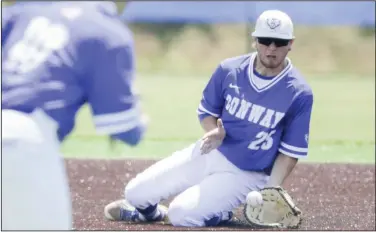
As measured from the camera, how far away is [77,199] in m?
5.21

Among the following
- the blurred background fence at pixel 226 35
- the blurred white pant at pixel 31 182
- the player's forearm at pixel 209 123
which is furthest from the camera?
the blurred background fence at pixel 226 35

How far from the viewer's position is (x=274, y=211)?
4.52 m

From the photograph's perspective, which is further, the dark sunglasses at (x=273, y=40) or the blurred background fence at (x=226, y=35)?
the blurred background fence at (x=226, y=35)

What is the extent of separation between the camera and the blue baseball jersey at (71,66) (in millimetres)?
2840

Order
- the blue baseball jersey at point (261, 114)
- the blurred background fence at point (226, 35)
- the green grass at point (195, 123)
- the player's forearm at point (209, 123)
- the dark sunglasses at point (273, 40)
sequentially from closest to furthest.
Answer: the dark sunglasses at point (273, 40) < the blue baseball jersey at point (261, 114) < the player's forearm at point (209, 123) < the green grass at point (195, 123) < the blurred background fence at point (226, 35)

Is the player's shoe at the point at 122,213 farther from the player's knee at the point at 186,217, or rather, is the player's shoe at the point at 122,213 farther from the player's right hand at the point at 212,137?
the player's right hand at the point at 212,137

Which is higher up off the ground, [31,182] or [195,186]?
[31,182]

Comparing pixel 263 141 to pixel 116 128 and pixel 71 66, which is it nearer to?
pixel 116 128

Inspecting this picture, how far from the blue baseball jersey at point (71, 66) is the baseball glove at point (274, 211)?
1.64m

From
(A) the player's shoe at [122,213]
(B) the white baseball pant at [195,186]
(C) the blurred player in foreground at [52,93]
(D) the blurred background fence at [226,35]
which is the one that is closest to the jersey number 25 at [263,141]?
(B) the white baseball pant at [195,186]

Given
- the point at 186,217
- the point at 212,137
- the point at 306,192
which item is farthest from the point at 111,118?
the point at 306,192

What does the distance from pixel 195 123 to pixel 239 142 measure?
16.0 feet

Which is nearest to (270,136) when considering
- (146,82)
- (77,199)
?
(77,199)

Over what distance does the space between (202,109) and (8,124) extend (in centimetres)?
200
